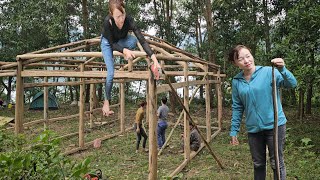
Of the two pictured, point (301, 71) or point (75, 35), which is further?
point (75, 35)

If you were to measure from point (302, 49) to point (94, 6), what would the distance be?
46.6 feet

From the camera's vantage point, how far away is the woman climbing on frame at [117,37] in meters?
3.64

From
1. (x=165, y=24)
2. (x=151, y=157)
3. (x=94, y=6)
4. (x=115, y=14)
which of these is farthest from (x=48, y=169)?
(x=94, y=6)

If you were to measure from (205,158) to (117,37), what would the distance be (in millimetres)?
5274

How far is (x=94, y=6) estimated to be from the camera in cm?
1895

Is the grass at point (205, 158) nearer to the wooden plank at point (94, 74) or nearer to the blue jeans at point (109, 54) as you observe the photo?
the wooden plank at point (94, 74)

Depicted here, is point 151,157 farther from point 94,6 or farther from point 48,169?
point 94,6

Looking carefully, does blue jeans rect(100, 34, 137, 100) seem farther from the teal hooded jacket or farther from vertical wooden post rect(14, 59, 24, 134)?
vertical wooden post rect(14, 59, 24, 134)

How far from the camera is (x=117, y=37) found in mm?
3877

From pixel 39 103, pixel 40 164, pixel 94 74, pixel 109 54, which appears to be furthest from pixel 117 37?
pixel 39 103

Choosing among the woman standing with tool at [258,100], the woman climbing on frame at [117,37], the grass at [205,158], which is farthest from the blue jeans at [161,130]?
the woman standing with tool at [258,100]

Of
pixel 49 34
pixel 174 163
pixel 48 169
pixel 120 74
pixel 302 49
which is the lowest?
pixel 174 163

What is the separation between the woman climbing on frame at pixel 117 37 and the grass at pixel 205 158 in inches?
106

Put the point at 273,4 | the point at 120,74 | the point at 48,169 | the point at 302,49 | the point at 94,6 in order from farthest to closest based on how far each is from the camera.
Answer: the point at 94,6 → the point at 273,4 → the point at 302,49 → the point at 120,74 → the point at 48,169
